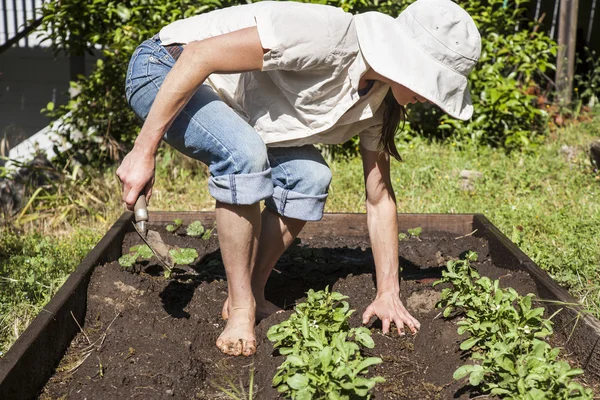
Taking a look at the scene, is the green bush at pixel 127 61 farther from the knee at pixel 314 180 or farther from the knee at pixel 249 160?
the knee at pixel 249 160

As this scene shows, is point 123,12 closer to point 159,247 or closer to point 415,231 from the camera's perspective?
point 159,247

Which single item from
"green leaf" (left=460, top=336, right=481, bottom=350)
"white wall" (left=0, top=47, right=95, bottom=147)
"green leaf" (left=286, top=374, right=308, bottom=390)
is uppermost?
"green leaf" (left=286, top=374, right=308, bottom=390)

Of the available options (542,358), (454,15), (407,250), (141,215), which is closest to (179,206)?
(407,250)

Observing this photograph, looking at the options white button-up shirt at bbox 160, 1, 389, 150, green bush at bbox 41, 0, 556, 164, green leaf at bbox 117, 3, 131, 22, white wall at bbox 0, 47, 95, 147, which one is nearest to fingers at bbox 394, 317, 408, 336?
white button-up shirt at bbox 160, 1, 389, 150

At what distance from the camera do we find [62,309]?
2.44 meters

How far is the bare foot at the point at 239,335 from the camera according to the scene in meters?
2.43

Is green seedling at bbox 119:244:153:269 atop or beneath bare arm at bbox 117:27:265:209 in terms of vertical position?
beneath

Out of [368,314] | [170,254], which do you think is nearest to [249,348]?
[368,314]

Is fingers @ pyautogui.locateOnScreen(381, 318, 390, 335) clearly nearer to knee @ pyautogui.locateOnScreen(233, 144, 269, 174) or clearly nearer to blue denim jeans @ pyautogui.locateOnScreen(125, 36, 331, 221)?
blue denim jeans @ pyautogui.locateOnScreen(125, 36, 331, 221)

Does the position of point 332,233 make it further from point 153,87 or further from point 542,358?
point 542,358

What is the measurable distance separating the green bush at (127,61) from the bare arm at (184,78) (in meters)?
2.92

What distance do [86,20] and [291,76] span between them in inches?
138

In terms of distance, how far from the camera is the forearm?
2.69 metres

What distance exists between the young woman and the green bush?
101 inches
